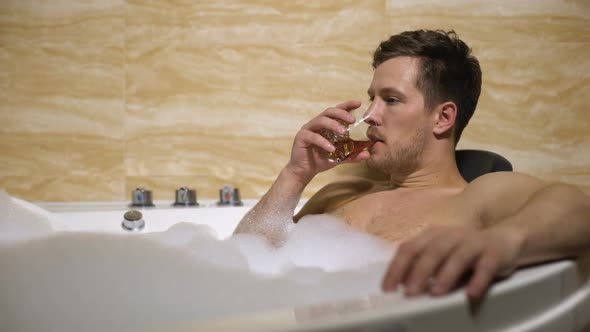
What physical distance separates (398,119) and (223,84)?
29.2 inches

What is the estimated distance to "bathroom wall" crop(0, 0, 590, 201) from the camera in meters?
1.73

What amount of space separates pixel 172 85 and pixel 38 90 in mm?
450

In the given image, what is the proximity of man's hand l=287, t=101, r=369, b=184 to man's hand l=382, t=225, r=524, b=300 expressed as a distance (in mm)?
609

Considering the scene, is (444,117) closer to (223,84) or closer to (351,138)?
(351,138)

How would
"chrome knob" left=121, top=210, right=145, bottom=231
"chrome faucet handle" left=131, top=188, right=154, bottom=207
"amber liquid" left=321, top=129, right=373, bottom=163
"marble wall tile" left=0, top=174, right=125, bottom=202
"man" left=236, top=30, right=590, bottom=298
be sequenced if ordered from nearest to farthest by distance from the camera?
1. "man" left=236, top=30, right=590, bottom=298
2. "amber liquid" left=321, top=129, right=373, bottom=163
3. "chrome knob" left=121, top=210, right=145, bottom=231
4. "chrome faucet handle" left=131, top=188, right=154, bottom=207
5. "marble wall tile" left=0, top=174, right=125, bottom=202

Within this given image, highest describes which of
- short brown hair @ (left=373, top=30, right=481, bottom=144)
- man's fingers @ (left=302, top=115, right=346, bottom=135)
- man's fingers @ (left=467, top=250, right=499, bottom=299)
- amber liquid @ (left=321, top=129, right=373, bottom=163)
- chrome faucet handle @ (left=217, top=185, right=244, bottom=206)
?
short brown hair @ (left=373, top=30, right=481, bottom=144)

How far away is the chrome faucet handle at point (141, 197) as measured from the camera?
1.62 metres

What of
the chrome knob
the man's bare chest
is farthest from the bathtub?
the chrome knob

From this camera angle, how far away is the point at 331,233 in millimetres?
1173

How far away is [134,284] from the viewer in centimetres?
69

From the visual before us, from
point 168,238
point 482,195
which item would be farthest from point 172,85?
point 482,195

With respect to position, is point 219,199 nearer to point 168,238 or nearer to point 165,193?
A: point 165,193

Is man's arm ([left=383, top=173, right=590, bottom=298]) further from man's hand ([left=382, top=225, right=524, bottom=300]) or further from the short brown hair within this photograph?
the short brown hair

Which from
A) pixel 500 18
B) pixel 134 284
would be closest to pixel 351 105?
pixel 134 284
